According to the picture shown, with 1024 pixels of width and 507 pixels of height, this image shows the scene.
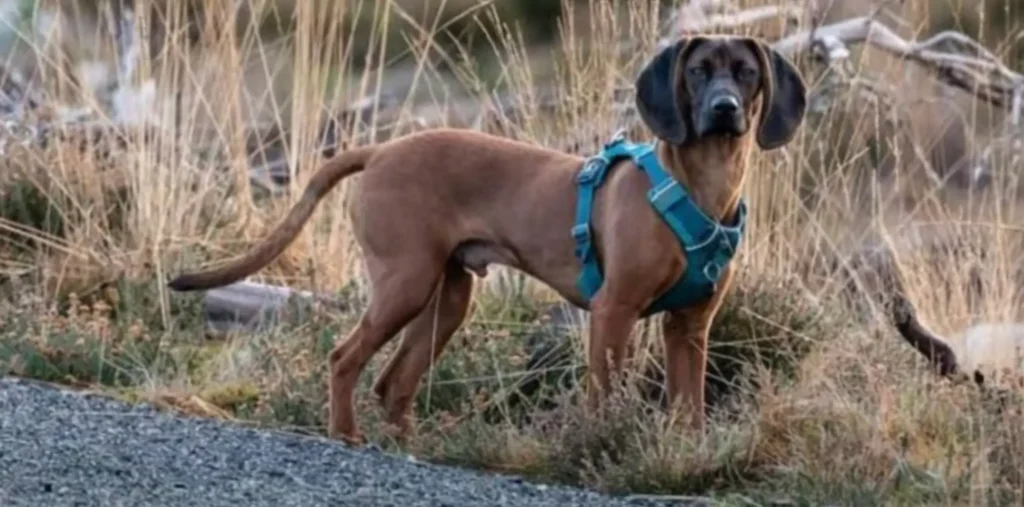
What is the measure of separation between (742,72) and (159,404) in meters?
2.28

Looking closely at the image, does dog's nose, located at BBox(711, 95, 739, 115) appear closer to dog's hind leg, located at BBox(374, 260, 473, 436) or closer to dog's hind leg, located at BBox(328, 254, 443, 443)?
dog's hind leg, located at BBox(328, 254, 443, 443)

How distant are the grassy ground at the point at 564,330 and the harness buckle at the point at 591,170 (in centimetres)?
71

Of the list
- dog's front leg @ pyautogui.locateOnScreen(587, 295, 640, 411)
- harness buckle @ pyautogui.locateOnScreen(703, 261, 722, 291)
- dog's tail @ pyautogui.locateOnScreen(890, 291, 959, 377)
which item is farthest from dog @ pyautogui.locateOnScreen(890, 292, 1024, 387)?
dog's front leg @ pyautogui.locateOnScreen(587, 295, 640, 411)

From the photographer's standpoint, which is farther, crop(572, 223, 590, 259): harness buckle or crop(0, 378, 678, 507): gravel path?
crop(572, 223, 590, 259): harness buckle

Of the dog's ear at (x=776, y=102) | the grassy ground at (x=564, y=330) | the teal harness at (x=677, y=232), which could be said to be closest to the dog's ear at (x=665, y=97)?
the teal harness at (x=677, y=232)

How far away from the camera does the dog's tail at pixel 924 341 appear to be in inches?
297

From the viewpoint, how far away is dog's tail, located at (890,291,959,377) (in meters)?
7.55

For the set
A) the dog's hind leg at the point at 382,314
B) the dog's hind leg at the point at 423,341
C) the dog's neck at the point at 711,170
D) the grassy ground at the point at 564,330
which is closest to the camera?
the grassy ground at the point at 564,330

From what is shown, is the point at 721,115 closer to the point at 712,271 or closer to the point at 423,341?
the point at 712,271

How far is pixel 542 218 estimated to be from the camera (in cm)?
755

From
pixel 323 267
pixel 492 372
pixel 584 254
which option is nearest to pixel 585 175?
pixel 584 254

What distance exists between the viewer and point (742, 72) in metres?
7.13

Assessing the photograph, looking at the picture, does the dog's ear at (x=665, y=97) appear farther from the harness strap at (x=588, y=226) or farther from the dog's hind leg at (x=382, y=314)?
the dog's hind leg at (x=382, y=314)

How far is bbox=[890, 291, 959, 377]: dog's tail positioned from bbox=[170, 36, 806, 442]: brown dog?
719 millimetres
